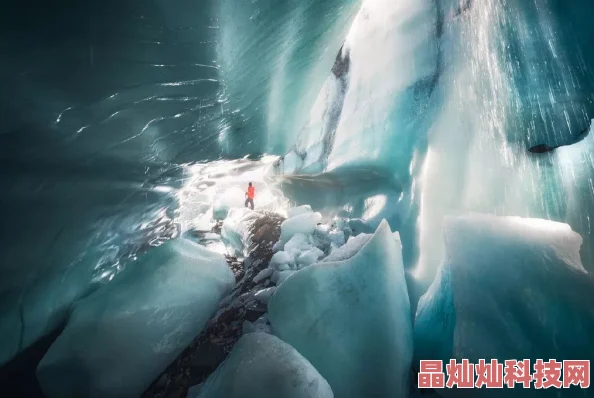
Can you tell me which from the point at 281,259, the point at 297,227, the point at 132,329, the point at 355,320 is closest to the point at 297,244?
the point at 297,227

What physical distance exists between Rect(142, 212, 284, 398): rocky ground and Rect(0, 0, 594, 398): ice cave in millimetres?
24

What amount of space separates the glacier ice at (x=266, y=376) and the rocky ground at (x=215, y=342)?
1.06 metres

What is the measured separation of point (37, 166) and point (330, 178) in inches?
218

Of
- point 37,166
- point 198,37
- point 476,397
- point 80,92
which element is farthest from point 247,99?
point 476,397

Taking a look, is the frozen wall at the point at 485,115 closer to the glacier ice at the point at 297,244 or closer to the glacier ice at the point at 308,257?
the glacier ice at the point at 308,257

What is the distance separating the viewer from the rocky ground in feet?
8.57

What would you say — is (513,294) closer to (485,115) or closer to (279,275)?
(485,115)

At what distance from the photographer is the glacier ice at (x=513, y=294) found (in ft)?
6.18

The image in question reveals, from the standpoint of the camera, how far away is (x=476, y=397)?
73.8 inches

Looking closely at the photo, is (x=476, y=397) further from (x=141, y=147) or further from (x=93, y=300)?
(x=141, y=147)

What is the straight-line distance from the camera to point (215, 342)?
10.1 feet

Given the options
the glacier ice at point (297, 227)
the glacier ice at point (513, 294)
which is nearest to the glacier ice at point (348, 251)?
the glacier ice at point (513, 294)

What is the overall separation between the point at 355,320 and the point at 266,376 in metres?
1.00

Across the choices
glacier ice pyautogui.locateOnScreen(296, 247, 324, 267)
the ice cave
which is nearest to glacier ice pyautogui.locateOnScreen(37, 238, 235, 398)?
the ice cave
